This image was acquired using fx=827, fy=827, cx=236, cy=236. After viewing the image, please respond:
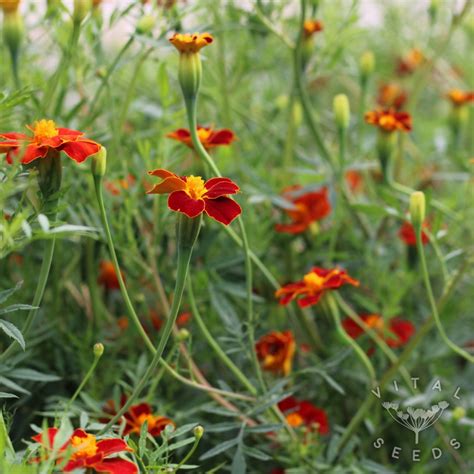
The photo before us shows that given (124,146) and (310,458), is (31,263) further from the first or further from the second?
(310,458)

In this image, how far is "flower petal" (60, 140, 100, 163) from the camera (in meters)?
0.45

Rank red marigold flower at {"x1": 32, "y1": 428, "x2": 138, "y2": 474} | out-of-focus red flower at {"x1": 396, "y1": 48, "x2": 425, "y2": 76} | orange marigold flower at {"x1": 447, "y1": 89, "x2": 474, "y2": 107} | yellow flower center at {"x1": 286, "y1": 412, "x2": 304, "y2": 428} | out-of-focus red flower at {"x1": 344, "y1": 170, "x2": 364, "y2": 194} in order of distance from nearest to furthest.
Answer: red marigold flower at {"x1": 32, "y1": 428, "x2": 138, "y2": 474} → yellow flower center at {"x1": 286, "y1": 412, "x2": 304, "y2": 428} → orange marigold flower at {"x1": 447, "y1": 89, "x2": 474, "y2": 107} → out-of-focus red flower at {"x1": 344, "y1": 170, "x2": 364, "y2": 194} → out-of-focus red flower at {"x1": 396, "y1": 48, "x2": 425, "y2": 76}

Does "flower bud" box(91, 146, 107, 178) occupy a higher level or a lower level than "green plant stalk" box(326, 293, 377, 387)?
higher

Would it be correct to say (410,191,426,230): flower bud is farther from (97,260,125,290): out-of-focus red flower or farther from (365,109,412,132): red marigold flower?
(97,260,125,290): out-of-focus red flower

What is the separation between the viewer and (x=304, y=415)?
650mm

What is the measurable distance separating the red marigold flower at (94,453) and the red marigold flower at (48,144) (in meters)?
0.14

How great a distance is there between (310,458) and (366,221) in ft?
0.94

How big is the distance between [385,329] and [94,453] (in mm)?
375

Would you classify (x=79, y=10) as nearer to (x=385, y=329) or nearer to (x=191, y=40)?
(x=191, y=40)

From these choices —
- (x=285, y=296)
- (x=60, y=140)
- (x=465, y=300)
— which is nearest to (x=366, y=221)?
(x=465, y=300)

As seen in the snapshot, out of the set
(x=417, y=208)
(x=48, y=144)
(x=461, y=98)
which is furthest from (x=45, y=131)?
(x=461, y=98)

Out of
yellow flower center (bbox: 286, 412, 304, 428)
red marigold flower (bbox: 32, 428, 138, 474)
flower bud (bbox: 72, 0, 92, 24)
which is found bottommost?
yellow flower center (bbox: 286, 412, 304, 428)

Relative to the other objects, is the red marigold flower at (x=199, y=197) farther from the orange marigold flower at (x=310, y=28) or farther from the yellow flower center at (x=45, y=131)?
the orange marigold flower at (x=310, y=28)

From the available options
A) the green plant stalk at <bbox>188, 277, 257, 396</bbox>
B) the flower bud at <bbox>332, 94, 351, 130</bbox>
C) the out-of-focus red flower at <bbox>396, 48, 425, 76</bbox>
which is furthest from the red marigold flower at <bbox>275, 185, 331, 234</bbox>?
the out-of-focus red flower at <bbox>396, 48, 425, 76</bbox>
